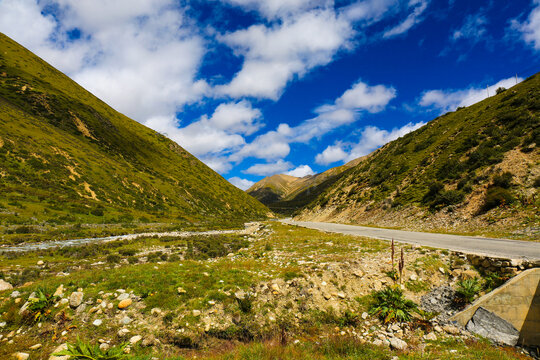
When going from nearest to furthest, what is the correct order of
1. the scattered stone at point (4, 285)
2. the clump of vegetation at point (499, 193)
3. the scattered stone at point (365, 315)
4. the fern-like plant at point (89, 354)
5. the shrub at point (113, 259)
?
the fern-like plant at point (89, 354) < the scattered stone at point (365, 315) < the scattered stone at point (4, 285) < the shrub at point (113, 259) < the clump of vegetation at point (499, 193)

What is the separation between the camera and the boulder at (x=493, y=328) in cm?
912

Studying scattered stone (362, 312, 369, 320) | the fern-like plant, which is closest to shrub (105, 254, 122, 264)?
the fern-like plant

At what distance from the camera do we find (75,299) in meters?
9.92

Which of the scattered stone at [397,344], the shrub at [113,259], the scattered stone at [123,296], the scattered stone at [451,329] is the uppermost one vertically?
the scattered stone at [123,296]

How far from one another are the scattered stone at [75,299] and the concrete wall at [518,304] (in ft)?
55.7

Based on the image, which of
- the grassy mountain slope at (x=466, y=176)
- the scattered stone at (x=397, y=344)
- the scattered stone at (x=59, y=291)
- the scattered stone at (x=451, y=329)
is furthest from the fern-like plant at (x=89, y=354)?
the grassy mountain slope at (x=466, y=176)

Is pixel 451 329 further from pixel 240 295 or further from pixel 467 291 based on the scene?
pixel 240 295

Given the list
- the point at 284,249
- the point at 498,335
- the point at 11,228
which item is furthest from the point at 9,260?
the point at 498,335

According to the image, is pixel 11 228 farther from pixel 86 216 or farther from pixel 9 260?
pixel 9 260

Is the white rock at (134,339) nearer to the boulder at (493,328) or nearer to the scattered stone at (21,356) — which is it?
the scattered stone at (21,356)

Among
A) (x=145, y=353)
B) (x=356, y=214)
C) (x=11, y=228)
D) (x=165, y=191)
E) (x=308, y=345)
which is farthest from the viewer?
(x=165, y=191)

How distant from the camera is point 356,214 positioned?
2040 inches

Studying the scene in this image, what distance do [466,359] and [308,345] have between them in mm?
5289

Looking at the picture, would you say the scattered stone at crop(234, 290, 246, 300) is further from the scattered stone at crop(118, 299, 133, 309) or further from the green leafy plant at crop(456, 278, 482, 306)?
the green leafy plant at crop(456, 278, 482, 306)
